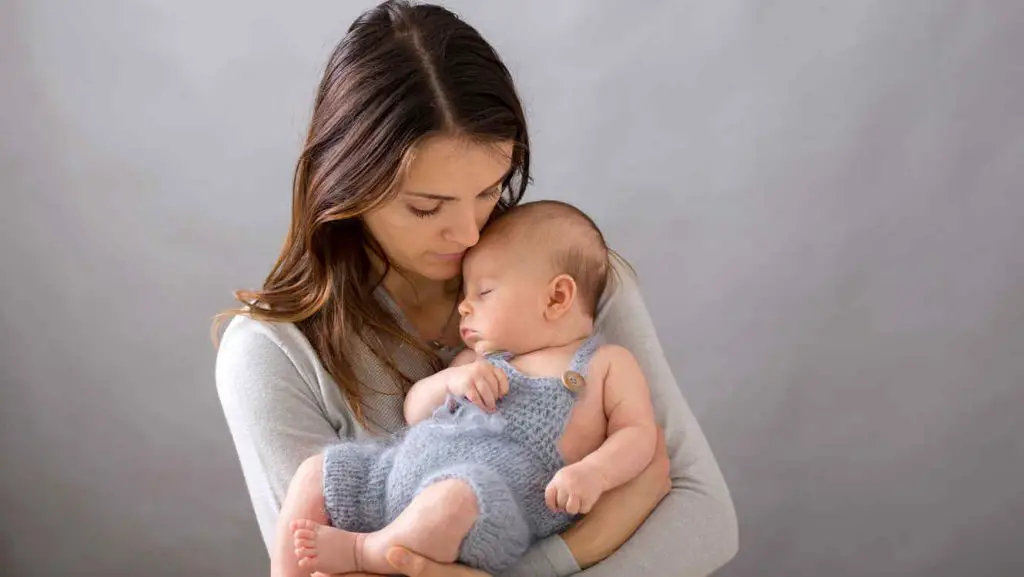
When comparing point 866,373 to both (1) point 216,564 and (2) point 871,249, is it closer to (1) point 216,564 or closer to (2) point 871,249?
(2) point 871,249

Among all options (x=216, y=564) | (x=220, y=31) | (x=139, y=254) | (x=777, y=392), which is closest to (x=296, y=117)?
(x=220, y=31)

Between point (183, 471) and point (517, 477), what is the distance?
152cm

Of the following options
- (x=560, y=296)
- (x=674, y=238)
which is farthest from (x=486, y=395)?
(x=674, y=238)

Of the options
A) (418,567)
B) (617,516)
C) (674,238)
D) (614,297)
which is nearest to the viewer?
(418,567)

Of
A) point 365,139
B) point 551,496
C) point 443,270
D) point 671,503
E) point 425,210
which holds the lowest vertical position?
point 671,503

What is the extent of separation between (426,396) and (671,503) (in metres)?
0.39

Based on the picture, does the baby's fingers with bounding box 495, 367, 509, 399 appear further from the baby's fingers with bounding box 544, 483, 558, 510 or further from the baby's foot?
the baby's foot

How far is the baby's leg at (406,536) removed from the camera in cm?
136

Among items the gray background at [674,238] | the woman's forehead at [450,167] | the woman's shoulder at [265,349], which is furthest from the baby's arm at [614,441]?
the gray background at [674,238]

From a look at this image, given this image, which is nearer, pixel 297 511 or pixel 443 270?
pixel 297 511

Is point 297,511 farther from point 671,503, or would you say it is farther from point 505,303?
point 671,503

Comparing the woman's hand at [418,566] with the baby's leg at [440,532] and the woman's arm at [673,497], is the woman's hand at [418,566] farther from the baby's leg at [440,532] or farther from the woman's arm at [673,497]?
the woman's arm at [673,497]

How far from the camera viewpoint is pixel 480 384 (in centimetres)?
155

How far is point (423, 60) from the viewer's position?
1629 mm
